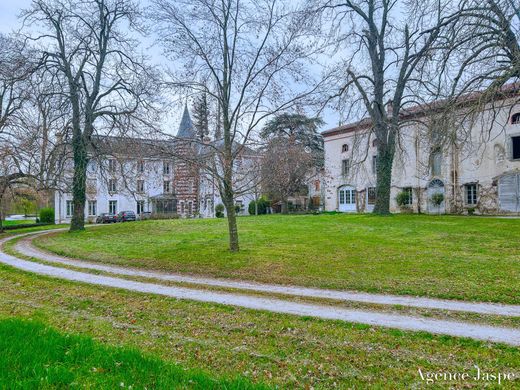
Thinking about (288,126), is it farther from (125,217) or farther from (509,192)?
(125,217)

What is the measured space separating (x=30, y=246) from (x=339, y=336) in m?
17.6

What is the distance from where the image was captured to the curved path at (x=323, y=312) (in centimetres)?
579

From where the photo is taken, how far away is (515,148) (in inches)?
1022

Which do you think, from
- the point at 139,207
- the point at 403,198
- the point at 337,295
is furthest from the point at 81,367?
the point at 139,207

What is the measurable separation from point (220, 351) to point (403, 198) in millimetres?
29970

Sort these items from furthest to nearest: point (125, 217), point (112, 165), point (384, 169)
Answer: point (125, 217)
point (384, 169)
point (112, 165)

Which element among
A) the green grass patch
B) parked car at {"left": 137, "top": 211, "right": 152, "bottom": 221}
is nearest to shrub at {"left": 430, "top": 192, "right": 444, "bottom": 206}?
the green grass patch

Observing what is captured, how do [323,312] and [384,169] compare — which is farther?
[384,169]

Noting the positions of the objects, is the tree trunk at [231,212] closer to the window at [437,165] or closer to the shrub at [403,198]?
the shrub at [403,198]

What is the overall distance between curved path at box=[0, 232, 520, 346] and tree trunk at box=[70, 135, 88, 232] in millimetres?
13062

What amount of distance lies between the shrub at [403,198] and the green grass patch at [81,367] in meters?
30.7

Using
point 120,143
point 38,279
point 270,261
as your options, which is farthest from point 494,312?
point 120,143

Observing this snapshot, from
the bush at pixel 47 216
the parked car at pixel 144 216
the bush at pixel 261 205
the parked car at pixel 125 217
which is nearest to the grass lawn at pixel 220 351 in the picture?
the bush at pixel 47 216

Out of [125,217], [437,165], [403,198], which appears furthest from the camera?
[125,217]
